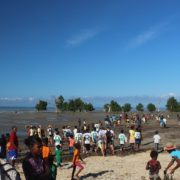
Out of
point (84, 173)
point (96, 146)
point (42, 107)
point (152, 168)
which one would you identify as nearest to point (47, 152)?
point (152, 168)

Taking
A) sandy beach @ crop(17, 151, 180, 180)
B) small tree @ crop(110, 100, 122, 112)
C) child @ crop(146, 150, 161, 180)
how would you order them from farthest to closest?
small tree @ crop(110, 100, 122, 112) < sandy beach @ crop(17, 151, 180, 180) < child @ crop(146, 150, 161, 180)

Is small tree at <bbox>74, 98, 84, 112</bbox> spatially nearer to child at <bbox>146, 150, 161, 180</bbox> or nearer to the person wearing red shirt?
the person wearing red shirt

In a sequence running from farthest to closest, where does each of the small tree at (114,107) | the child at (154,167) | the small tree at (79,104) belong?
the small tree at (79,104)
the small tree at (114,107)
the child at (154,167)

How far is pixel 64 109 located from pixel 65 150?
99751 millimetres

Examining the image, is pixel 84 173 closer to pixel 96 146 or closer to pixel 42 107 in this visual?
pixel 96 146

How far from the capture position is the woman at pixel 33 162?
7.24 metres

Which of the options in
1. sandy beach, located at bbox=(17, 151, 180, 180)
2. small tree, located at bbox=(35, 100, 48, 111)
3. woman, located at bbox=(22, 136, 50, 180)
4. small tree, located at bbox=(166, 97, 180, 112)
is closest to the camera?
woman, located at bbox=(22, 136, 50, 180)

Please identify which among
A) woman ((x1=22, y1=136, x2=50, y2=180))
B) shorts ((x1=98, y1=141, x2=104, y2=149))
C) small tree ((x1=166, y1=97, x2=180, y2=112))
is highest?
small tree ((x1=166, y1=97, x2=180, y2=112))

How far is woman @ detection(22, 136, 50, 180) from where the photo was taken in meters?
7.24

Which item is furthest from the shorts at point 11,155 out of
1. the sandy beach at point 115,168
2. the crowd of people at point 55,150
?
the sandy beach at point 115,168

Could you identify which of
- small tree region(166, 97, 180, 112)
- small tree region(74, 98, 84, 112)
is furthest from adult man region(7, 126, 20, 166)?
small tree region(74, 98, 84, 112)

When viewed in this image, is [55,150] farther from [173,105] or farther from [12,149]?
[173,105]

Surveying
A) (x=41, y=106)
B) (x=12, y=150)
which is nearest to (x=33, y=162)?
(x=12, y=150)

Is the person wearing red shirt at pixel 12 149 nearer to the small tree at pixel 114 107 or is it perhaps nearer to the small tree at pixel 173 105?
the small tree at pixel 173 105
